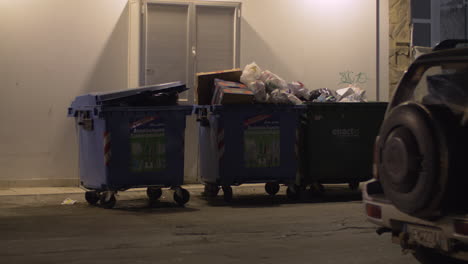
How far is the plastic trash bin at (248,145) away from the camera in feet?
33.0

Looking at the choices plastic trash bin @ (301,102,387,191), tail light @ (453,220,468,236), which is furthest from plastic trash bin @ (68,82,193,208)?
tail light @ (453,220,468,236)

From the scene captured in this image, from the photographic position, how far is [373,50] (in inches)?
512

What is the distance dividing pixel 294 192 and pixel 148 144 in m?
2.24

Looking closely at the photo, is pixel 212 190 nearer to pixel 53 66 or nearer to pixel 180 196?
pixel 180 196

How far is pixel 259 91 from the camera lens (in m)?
10.3

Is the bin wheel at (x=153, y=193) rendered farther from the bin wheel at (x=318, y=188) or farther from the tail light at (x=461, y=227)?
the tail light at (x=461, y=227)

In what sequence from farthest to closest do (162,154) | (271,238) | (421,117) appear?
(162,154)
(271,238)
(421,117)

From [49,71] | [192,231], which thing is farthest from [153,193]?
[49,71]

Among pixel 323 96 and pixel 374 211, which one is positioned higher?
pixel 323 96

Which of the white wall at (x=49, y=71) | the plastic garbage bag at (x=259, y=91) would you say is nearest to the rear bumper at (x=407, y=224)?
the plastic garbage bag at (x=259, y=91)

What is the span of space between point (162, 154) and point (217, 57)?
9.98ft

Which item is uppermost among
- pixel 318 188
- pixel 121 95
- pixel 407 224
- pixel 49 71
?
pixel 49 71

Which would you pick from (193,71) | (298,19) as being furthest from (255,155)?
(298,19)

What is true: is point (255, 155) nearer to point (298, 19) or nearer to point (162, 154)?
point (162, 154)
